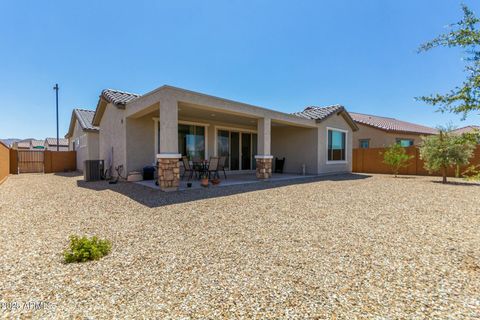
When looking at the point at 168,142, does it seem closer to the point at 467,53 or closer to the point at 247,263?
the point at 247,263

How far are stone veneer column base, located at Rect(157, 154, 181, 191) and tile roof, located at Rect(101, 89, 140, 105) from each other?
4.14 meters

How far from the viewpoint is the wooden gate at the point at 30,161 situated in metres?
16.8

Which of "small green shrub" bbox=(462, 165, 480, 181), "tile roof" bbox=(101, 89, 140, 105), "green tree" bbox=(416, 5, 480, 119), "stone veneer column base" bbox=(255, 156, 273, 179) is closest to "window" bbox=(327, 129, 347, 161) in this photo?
"stone veneer column base" bbox=(255, 156, 273, 179)

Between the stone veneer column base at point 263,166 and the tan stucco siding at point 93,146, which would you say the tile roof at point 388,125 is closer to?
the stone veneer column base at point 263,166

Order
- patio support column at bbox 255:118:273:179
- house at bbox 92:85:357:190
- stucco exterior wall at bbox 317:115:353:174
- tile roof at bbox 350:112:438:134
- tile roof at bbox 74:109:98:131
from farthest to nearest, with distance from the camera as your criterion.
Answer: tile roof at bbox 350:112:438:134 < tile roof at bbox 74:109:98:131 < stucco exterior wall at bbox 317:115:353:174 < patio support column at bbox 255:118:273:179 < house at bbox 92:85:357:190

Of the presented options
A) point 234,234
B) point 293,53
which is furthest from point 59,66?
point 234,234

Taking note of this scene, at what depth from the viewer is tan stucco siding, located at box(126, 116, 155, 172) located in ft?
32.4

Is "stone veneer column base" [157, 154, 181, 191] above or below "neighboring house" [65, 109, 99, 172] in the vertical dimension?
below

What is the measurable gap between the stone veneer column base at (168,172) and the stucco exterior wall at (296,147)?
8.33 metres

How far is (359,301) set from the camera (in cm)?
204

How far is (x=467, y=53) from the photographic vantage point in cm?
263

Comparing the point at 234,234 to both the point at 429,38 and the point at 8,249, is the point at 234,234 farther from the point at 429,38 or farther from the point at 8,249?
the point at 429,38

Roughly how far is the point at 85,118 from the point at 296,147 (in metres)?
14.8

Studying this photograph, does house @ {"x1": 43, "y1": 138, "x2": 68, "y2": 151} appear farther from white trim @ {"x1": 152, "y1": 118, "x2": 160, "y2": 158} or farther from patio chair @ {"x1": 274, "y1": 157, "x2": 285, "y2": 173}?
patio chair @ {"x1": 274, "y1": 157, "x2": 285, "y2": 173}
